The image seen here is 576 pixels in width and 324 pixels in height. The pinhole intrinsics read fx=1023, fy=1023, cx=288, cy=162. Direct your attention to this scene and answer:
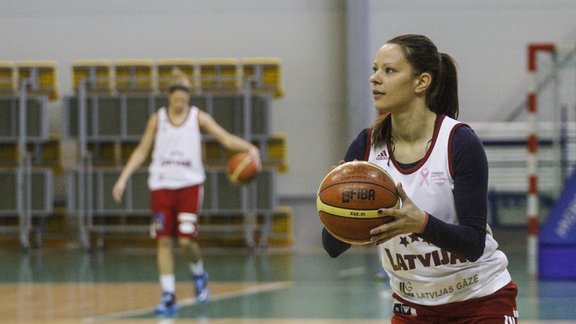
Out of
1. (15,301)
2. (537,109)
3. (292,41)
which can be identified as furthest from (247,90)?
(15,301)

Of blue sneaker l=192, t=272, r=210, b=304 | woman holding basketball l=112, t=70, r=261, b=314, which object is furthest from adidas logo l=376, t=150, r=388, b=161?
blue sneaker l=192, t=272, r=210, b=304

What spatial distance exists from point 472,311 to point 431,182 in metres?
0.41

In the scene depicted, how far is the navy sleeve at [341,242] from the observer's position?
2975 mm

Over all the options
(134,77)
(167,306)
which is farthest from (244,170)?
(134,77)

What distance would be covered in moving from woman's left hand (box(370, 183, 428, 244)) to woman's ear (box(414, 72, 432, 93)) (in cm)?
44

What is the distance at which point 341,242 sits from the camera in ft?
9.72

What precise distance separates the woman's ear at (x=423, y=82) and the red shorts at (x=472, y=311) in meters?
0.62

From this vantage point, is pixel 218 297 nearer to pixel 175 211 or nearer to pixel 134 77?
pixel 175 211

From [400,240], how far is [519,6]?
466 inches

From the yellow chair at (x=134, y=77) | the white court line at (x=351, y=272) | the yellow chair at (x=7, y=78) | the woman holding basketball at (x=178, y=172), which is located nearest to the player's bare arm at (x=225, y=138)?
the woman holding basketball at (x=178, y=172)

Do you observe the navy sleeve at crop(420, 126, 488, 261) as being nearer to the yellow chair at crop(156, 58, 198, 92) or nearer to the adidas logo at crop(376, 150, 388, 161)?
the adidas logo at crop(376, 150, 388, 161)

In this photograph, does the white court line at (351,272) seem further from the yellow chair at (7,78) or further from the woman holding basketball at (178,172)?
the yellow chair at (7,78)

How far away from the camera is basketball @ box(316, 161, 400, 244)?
104 inches

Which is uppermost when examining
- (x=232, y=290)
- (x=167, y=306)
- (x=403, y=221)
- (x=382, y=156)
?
Result: (x=382, y=156)
